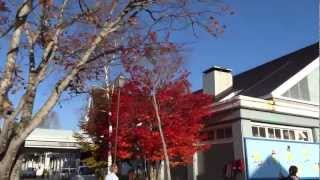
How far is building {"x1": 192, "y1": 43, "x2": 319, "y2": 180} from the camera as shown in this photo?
17.9m

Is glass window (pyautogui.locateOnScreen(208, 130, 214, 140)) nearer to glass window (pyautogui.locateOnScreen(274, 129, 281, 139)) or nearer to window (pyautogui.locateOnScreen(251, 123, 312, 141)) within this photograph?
window (pyautogui.locateOnScreen(251, 123, 312, 141))

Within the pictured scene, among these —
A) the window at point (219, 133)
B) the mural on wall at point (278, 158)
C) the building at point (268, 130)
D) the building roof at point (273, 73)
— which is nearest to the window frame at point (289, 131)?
the building at point (268, 130)

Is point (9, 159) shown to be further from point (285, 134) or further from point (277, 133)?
point (285, 134)

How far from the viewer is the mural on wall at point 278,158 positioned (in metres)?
17.7

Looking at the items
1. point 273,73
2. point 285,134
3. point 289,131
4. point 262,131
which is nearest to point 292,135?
point 289,131

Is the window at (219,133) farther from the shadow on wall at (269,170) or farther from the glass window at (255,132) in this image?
the shadow on wall at (269,170)

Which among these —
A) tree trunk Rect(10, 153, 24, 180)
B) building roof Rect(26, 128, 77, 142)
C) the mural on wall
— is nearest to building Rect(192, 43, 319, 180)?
the mural on wall

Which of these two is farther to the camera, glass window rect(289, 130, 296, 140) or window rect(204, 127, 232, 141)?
glass window rect(289, 130, 296, 140)

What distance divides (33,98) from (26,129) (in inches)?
31.7

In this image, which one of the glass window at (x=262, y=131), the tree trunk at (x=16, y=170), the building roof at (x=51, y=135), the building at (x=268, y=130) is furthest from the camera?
the building roof at (x=51, y=135)

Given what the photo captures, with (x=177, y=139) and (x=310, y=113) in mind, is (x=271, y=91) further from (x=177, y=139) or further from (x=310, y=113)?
(x=177, y=139)

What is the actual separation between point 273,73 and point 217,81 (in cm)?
282

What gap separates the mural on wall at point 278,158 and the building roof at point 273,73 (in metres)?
2.63

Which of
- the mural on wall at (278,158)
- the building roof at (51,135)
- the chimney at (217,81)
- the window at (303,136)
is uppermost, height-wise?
the chimney at (217,81)
